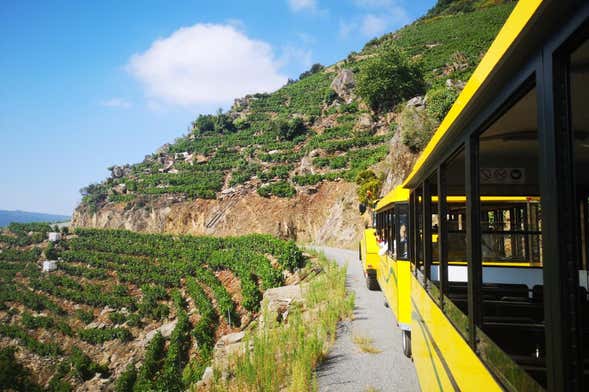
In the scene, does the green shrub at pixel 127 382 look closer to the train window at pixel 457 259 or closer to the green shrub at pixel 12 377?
the green shrub at pixel 12 377

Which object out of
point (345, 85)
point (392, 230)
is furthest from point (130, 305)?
point (345, 85)

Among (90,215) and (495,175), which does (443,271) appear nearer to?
(495,175)

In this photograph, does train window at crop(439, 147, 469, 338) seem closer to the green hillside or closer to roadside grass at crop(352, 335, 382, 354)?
Answer: roadside grass at crop(352, 335, 382, 354)

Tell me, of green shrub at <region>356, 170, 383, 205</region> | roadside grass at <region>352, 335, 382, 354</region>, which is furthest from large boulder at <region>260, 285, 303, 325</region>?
green shrub at <region>356, 170, 383, 205</region>

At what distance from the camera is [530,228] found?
509 centimetres

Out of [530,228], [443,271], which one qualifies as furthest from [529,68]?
[530,228]

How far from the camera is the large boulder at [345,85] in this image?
71094 millimetres

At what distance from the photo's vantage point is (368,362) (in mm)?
7941

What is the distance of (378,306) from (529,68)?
37.6 feet

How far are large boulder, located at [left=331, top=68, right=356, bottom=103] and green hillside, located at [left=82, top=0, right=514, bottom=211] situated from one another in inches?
26.3

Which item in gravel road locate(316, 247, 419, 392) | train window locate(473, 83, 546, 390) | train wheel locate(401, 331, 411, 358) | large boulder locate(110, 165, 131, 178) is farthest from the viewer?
large boulder locate(110, 165, 131, 178)

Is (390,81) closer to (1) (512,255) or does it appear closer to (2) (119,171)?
(2) (119,171)

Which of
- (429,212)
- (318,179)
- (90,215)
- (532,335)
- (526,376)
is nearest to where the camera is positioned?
(526,376)

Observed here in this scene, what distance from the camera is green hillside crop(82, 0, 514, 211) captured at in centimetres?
4703
